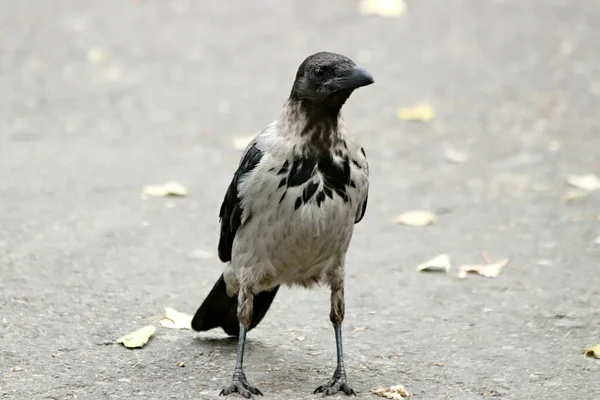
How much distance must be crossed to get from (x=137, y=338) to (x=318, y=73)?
167cm

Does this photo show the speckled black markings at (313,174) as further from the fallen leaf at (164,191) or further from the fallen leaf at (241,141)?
the fallen leaf at (241,141)

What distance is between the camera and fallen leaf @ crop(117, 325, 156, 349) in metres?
5.04

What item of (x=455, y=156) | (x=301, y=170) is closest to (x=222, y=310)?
(x=301, y=170)

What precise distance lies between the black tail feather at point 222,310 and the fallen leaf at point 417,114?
4.49 metres

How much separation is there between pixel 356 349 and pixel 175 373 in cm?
96

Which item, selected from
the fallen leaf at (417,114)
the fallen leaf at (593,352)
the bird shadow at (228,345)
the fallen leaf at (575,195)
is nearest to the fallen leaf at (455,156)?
the fallen leaf at (417,114)

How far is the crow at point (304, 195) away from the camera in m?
4.41

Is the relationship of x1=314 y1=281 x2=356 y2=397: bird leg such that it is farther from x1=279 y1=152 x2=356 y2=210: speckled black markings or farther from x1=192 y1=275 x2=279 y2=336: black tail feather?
x1=279 y1=152 x2=356 y2=210: speckled black markings

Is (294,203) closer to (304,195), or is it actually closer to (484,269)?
(304,195)

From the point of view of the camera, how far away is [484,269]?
6.21 meters

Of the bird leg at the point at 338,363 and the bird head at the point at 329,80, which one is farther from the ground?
the bird head at the point at 329,80

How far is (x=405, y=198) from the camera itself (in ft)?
25.1

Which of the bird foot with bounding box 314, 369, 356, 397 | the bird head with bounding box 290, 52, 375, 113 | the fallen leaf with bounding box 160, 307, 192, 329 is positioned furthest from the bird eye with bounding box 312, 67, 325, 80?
the fallen leaf with bounding box 160, 307, 192, 329

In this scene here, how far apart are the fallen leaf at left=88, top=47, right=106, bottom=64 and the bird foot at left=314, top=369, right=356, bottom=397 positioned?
6.77 m
